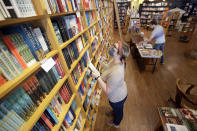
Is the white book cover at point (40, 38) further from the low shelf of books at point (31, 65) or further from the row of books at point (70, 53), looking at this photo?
the row of books at point (70, 53)

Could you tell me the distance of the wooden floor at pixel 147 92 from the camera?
1.78m

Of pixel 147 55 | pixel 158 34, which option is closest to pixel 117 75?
pixel 147 55

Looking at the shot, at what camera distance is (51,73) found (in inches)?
29.0

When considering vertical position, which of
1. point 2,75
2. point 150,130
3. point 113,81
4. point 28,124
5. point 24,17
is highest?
point 24,17

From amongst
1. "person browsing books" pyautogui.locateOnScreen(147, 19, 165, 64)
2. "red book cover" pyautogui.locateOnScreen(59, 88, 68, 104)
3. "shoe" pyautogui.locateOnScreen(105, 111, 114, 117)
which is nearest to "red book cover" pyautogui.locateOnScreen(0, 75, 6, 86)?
"red book cover" pyautogui.locateOnScreen(59, 88, 68, 104)

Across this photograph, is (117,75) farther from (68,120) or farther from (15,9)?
(15,9)

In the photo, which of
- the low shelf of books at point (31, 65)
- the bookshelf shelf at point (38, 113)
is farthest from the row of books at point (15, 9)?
the bookshelf shelf at point (38, 113)

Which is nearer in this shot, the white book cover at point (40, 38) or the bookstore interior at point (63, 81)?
the bookstore interior at point (63, 81)

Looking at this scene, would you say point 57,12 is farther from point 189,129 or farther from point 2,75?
point 189,129

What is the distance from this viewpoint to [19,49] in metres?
0.53

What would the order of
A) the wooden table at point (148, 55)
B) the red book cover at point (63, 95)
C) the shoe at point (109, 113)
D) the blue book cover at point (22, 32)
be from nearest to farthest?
1. the blue book cover at point (22, 32)
2. the red book cover at point (63, 95)
3. the shoe at point (109, 113)
4. the wooden table at point (148, 55)

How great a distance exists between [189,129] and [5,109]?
1752 millimetres

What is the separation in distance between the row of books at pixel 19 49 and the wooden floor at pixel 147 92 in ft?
5.88

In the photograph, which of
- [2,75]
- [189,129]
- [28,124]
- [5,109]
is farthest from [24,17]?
[189,129]
